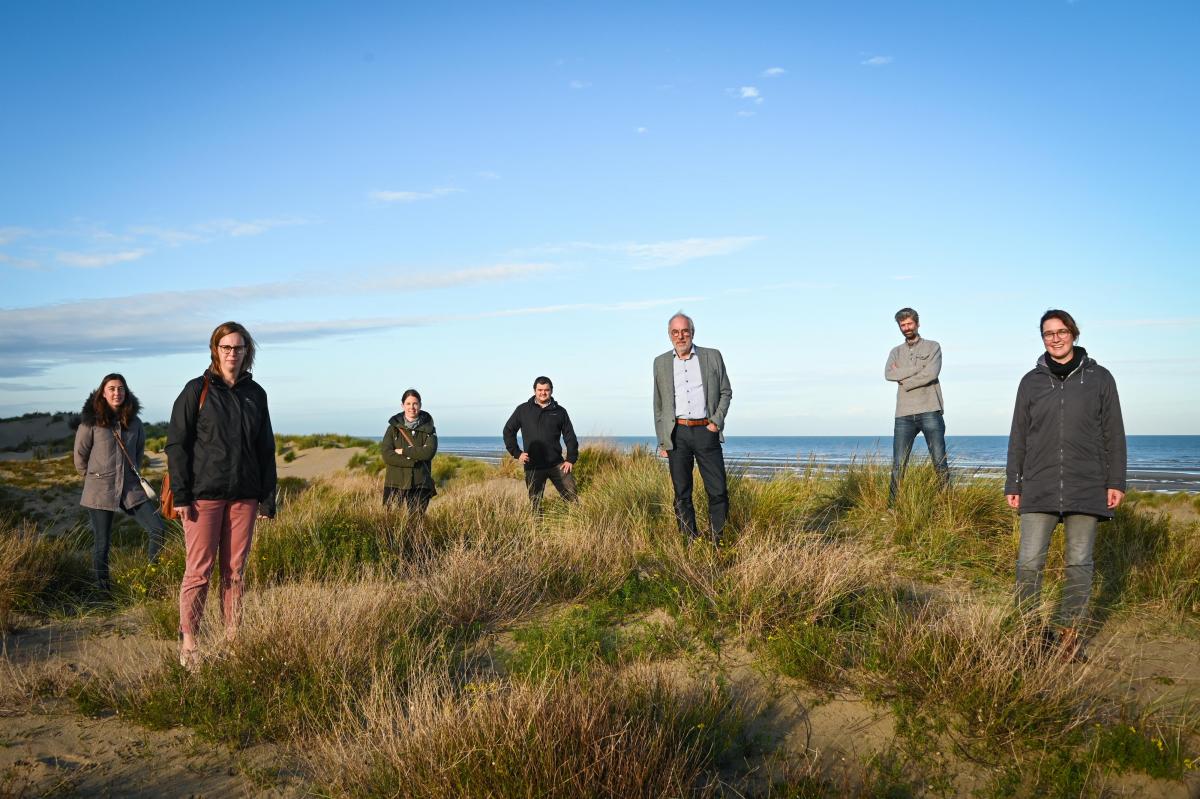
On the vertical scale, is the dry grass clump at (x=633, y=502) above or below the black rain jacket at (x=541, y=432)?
below

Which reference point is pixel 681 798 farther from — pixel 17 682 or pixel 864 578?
pixel 17 682

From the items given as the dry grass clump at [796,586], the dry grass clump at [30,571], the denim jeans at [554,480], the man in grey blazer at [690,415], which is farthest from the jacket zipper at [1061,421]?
the dry grass clump at [30,571]

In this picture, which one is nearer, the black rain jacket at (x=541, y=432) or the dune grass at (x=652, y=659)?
the dune grass at (x=652, y=659)

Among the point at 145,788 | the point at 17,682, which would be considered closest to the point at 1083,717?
the point at 145,788

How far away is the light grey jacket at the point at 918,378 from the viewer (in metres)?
8.65

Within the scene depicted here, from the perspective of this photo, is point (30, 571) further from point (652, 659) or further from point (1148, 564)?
point (1148, 564)

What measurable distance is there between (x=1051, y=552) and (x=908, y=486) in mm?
1607

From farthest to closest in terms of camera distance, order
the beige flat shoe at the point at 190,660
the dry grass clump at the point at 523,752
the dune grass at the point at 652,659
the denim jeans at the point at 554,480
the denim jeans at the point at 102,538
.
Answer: the denim jeans at the point at 554,480
the denim jeans at the point at 102,538
the beige flat shoe at the point at 190,660
the dune grass at the point at 652,659
the dry grass clump at the point at 523,752

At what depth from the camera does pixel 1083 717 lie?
4109 millimetres

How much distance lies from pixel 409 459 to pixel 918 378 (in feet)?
18.7

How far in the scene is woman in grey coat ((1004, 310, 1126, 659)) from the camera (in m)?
4.89

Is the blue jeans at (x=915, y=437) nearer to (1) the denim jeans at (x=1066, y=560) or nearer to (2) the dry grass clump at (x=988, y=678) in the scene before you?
(1) the denim jeans at (x=1066, y=560)

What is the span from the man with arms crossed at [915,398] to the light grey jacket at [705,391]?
7.58 ft

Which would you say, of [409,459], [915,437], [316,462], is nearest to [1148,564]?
[915,437]
